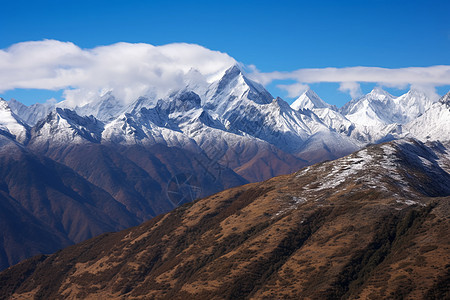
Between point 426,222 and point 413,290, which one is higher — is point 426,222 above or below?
above

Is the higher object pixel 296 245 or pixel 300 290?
pixel 296 245

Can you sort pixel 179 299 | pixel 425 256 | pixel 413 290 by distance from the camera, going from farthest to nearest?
pixel 179 299, pixel 425 256, pixel 413 290

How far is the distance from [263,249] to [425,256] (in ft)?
185

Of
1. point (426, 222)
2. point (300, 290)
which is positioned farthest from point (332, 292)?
point (426, 222)

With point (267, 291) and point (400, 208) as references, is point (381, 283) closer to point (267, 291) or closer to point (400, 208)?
point (267, 291)

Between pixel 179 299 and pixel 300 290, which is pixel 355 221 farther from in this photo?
pixel 179 299

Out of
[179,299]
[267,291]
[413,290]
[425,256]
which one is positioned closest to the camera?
[413,290]

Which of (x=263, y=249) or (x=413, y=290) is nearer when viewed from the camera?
(x=413, y=290)

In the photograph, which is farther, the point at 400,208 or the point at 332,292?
the point at 400,208

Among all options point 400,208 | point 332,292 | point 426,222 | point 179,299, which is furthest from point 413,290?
point 179,299

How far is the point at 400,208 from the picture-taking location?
199375 mm

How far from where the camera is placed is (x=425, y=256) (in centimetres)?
16188

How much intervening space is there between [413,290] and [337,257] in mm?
32977

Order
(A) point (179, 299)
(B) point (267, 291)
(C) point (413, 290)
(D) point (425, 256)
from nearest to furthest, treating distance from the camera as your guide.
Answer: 1. (C) point (413, 290)
2. (D) point (425, 256)
3. (B) point (267, 291)
4. (A) point (179, 299)
